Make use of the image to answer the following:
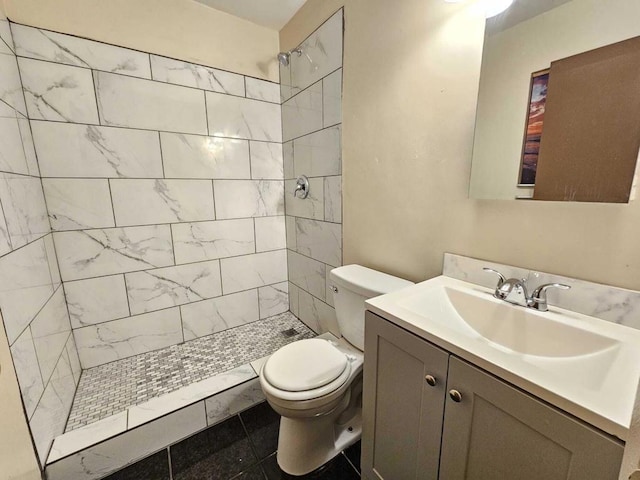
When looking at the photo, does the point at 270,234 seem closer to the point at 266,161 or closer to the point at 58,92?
the point at 266,161

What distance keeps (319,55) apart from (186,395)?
2059 mm

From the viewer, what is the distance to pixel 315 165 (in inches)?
71.1

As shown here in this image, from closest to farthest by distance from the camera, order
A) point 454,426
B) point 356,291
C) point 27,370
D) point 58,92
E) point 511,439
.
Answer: point 511,439 < point 454,426 < point 27,370 < point 356,291 < point 58,92

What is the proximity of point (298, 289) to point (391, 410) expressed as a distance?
1.40m

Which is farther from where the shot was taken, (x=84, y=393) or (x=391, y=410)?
(x=84, y=393)

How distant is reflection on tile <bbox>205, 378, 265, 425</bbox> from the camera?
1466 millimetres

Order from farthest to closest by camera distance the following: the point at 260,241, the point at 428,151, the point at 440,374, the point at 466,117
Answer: the point at 260,241 → the point at 428,151 → the point at 466,117 → the point at 440,374

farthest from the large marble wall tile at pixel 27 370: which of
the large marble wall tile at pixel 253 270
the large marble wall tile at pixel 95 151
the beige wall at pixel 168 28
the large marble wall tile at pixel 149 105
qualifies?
the beige wall at pixel 168 28

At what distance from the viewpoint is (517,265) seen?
94 centimetres

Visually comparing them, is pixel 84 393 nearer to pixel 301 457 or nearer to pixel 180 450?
pixel 180 450

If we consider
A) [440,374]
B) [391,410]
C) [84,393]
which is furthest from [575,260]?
[84,393]

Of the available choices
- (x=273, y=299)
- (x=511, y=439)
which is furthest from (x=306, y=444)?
(x=273, y=299)

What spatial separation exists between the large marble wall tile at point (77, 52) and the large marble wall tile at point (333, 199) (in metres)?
1.26

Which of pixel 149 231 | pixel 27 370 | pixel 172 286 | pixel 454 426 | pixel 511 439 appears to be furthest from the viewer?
pixel 172 286
